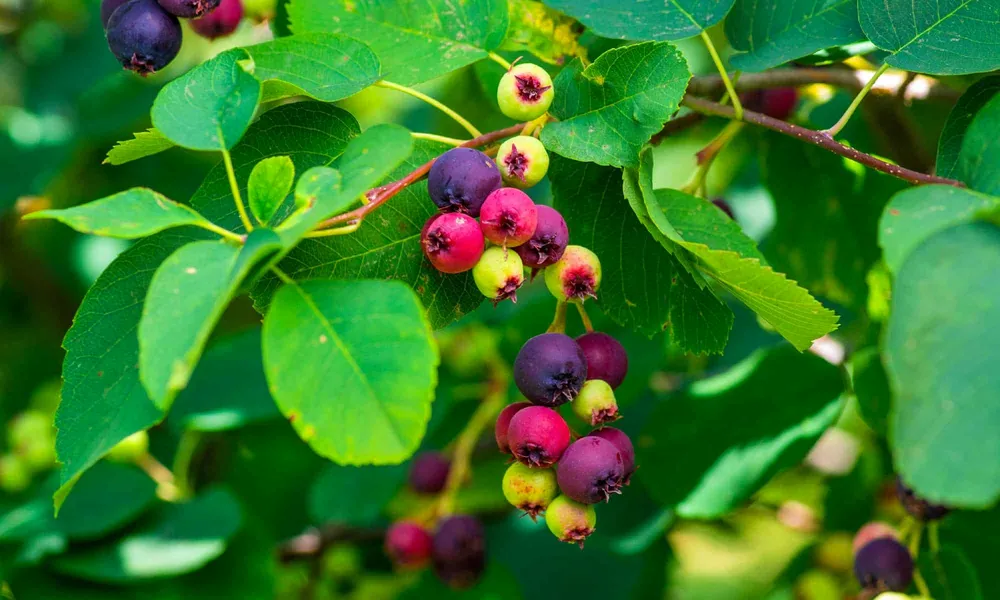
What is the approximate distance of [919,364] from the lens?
0.66m

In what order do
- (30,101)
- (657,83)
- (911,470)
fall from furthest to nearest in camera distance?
1. (30,101)
2. (657,83)
3. (911,470)

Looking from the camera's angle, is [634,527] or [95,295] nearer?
[95,295]

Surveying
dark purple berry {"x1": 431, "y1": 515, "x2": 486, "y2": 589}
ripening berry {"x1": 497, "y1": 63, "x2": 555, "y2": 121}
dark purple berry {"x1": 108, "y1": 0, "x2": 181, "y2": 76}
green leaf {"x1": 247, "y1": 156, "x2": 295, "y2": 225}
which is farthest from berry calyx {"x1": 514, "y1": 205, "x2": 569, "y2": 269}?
dark purple berry {"x1": 431, "y1": 515, "x2": 486, "y2": 589}

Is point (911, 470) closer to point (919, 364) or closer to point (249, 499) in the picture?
point (919, 364)

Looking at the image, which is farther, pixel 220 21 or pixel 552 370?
pixel 220 21

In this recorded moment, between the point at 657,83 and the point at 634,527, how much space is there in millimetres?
1017

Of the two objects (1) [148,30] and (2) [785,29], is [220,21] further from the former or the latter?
(2) [785,29]

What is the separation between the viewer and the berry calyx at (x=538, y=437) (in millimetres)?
901

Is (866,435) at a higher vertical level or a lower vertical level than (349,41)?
lower

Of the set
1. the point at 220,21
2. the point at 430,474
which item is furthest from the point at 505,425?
the point at 430,474

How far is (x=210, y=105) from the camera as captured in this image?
0.92 meters

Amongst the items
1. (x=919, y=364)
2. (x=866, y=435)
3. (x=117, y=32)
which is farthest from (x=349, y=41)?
(x=866, y=435)

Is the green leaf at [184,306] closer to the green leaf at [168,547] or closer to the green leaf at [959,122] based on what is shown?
the green leaf at [959,122]

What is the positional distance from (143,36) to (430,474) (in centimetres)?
111
